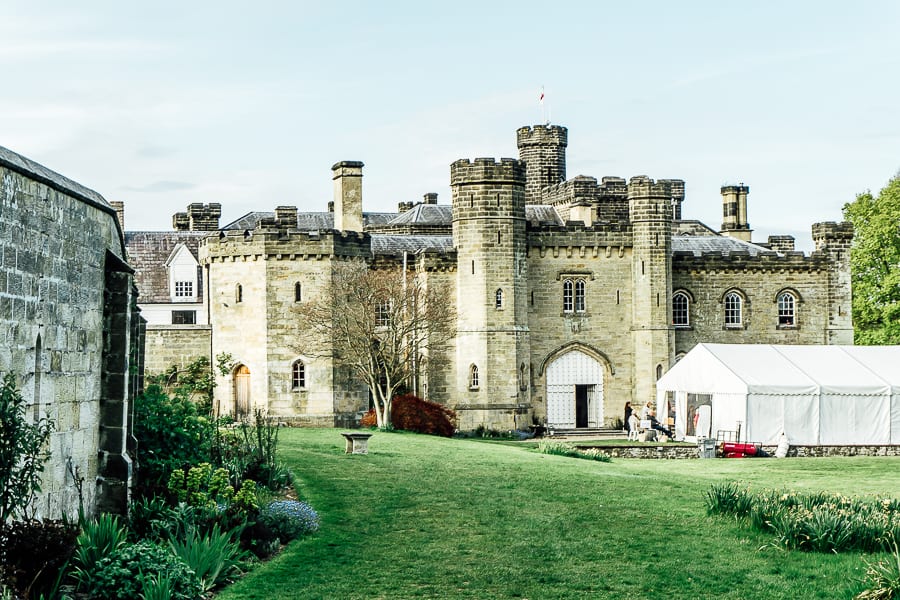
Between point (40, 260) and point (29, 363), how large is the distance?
1065mm

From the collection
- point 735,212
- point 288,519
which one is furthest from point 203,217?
point 288,519

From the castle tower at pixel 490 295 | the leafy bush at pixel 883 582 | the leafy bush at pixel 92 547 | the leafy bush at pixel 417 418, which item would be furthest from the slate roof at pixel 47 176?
the castle tower at pixel 490 295

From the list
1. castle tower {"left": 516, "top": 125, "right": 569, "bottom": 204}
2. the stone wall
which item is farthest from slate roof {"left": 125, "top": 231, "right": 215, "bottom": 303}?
castle tower {"left": 516, "top": 125, "right": 569, "bottom": 204}

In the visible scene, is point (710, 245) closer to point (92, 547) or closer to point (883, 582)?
point (883, 582)

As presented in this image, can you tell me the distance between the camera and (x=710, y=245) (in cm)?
5388

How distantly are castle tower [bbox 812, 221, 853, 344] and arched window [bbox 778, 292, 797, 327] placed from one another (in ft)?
4.67

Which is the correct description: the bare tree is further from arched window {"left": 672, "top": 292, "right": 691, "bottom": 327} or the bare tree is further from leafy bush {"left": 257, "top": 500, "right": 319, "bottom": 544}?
leafy bush {"left": 257, "top": 500, "right": 319, "bottom": 544}

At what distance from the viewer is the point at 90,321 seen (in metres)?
14.8

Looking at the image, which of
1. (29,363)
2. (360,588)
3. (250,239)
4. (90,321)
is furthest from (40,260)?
(250,239)

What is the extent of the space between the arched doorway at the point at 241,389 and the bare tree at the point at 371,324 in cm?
250

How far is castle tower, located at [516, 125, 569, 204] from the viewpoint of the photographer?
200ft

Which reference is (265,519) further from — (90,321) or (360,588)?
(90,321)

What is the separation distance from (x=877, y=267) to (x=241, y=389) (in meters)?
29.4

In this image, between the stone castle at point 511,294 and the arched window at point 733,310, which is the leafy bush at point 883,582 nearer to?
the stone castle at point 511,294
